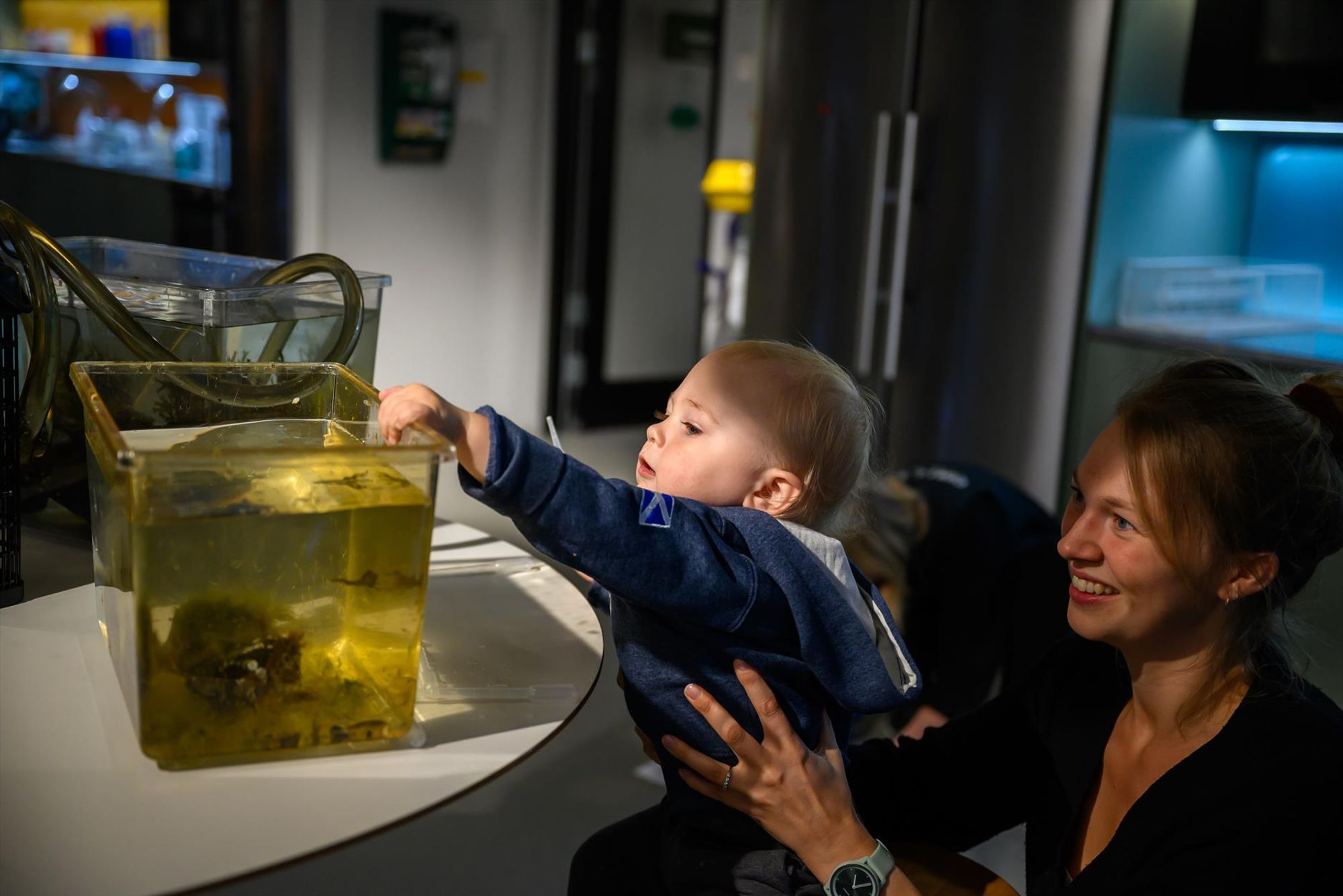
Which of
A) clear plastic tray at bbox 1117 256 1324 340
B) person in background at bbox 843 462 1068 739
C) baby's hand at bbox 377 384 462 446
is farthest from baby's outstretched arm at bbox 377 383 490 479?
clear plastic tray at bbox 1117 256 1324 340

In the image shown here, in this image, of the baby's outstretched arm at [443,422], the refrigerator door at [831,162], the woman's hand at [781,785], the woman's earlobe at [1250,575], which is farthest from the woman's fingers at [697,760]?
the refrigerator door at [831,162]

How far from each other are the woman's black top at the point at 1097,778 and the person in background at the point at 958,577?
828 mm

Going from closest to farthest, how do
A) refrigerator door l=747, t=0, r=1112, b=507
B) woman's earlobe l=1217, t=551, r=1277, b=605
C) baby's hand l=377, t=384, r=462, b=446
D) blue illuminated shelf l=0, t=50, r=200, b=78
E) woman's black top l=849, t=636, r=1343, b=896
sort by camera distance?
baby's hand l=377, t=384, r=462, b=446 < woman's black top l=849, t=636, r=1343, b=896 < woman's earlobe l=1217, t=551, r=1277, b=605 < refrigerator door l=747, t=0, r=1112, b=507 < blue illuminated shelf l=0, t=50, r=200, b=78

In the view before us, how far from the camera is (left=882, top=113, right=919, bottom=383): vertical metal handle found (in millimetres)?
2982

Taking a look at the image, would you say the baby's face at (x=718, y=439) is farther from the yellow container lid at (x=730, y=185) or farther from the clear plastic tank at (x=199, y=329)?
the yellow container lid at (x=730, y=185)

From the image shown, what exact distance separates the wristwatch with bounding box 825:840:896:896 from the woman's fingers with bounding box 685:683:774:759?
0.44ft

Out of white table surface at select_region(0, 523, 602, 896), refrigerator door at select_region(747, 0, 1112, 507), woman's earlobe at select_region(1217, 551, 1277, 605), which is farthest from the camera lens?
refrigerator door at select_region(747, 0, 1112, 507)

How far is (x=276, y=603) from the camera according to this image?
81 cm

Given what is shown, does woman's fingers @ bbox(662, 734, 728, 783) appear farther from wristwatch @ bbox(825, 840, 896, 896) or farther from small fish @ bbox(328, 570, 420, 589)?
small fish @ bbox(328, 570, 420, 589)

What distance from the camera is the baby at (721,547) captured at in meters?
0.91

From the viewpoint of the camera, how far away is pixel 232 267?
54.2 inches

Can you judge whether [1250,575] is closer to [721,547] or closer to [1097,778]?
[1097,778]

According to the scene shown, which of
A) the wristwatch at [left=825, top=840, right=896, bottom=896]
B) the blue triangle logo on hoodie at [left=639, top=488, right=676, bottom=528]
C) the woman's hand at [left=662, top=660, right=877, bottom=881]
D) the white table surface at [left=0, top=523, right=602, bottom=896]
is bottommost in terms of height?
the wristwatch at [left=825, top=840, right=896, bottom=896]

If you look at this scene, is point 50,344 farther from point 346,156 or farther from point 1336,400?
point 346,156
